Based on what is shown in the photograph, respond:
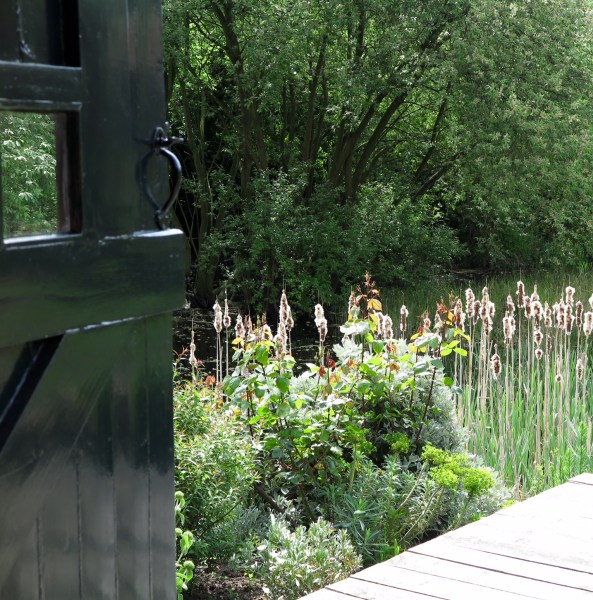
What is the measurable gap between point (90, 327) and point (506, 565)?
171cm

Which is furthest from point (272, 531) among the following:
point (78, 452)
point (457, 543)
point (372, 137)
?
point (372, 137)

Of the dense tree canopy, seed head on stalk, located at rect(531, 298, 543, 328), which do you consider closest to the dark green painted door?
seed head on stalk, located at rect(531, 298, 543, 328)

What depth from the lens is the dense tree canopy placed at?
12367mm

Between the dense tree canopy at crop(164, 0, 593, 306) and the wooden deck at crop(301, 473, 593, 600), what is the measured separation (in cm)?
958

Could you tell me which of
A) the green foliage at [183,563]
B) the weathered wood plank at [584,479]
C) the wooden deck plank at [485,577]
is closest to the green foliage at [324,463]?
the green foliage at [183,563]

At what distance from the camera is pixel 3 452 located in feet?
4.32

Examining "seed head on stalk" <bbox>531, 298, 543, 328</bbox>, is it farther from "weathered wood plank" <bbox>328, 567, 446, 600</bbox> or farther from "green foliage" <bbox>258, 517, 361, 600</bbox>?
"weathered wood plank" <bbox>328, 567, 446, 600</bbox>

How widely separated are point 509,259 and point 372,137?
3952mm

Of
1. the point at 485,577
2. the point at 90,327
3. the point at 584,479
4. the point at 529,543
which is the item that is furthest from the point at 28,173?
the point at 584,479

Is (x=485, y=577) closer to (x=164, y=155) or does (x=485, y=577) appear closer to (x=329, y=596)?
(x=329, y=596)

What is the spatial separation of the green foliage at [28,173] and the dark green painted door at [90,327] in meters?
0.02

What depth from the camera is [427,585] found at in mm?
2592

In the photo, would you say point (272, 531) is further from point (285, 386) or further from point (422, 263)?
point (422, 263)

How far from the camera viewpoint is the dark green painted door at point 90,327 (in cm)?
135
